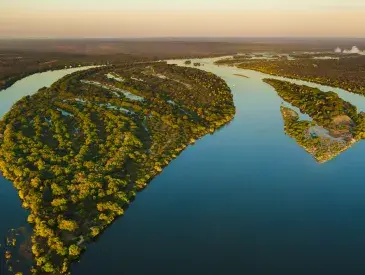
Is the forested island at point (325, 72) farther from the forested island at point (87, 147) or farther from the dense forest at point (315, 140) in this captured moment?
the dense forest at point (315, 140)

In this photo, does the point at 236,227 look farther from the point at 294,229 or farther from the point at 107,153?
the point at 107,153

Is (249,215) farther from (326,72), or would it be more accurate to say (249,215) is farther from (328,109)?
(326,72)

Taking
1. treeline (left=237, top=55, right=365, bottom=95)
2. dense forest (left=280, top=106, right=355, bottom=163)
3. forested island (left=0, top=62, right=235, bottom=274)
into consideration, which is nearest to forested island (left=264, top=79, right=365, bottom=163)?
dense forest (left=280, top=106, right=355, bottom=163)

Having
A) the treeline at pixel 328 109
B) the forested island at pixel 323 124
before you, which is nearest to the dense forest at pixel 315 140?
the forested island at pixel 323 124

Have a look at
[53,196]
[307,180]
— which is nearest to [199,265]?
[53,196]

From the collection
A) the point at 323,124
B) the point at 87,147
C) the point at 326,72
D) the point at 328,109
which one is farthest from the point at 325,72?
the point at 87,147

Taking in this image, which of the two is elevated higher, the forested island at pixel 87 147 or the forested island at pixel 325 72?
the forested island at pixel 325 72
